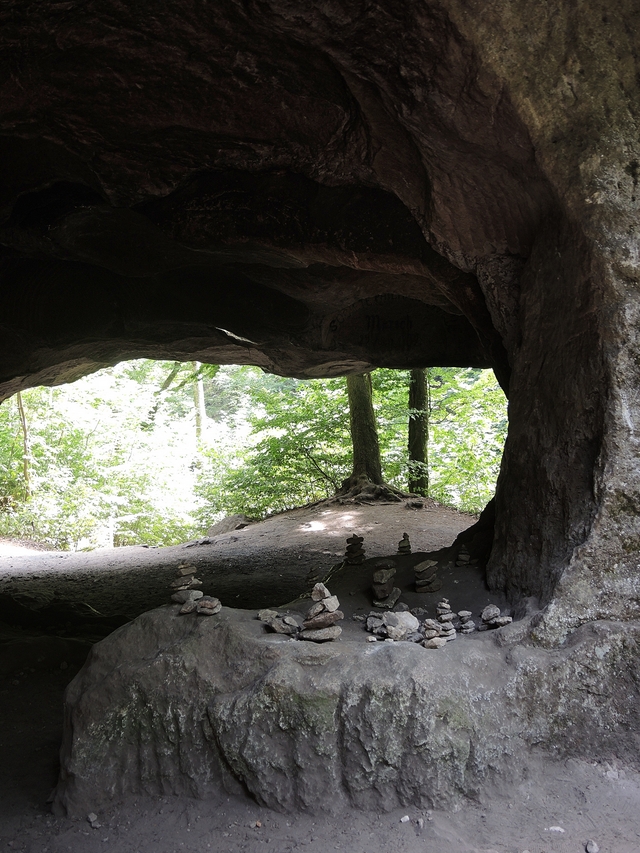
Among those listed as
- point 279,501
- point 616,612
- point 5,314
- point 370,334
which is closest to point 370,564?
point 616,612

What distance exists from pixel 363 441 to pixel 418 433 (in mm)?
1355

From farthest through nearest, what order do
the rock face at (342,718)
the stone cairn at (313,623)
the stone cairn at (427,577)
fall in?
1. the stone cairn at (427,577)
2. the stone cairn at (313,623)
3. the rock face at (342,718)

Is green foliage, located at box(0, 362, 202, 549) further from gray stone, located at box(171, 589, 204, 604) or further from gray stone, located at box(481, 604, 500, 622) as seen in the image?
gray stone, located at box(481, 604, 500, 622)

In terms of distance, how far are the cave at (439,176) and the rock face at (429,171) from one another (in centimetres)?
1

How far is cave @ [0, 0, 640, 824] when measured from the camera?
9.90ft

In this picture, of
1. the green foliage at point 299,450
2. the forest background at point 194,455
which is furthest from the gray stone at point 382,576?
the green foliage at point 299,450

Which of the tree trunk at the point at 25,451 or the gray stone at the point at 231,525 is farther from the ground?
the tree trunk at the point at 25,451

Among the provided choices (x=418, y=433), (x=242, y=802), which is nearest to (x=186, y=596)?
(x=242, y=802)

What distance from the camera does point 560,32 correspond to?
3109 mm

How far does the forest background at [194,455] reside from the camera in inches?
549

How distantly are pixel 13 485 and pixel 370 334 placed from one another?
11448 mm

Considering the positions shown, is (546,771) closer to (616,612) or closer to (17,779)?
(616,612)

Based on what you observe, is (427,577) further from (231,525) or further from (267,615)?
(231,525)

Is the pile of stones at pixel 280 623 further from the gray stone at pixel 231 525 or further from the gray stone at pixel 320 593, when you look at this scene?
the gray stone at pixel 231 525
